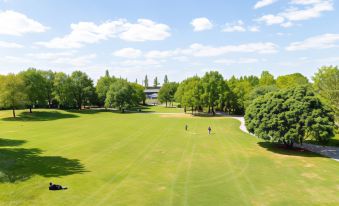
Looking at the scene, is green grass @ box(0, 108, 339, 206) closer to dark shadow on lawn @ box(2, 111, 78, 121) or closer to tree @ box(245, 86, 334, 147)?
tree @ box(245, 86, 334, 147)

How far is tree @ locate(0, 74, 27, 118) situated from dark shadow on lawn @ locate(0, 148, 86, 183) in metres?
44.4

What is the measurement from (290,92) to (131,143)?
2698cm

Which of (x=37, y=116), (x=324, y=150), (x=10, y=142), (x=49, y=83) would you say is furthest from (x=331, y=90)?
(x=49, y=83)

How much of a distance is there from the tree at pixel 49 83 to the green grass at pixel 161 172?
5441 centimetres

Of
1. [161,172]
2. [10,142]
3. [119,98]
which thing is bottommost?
[161,172]

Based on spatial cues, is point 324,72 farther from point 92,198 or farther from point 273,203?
point 92,198

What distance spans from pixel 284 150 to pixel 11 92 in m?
74.5

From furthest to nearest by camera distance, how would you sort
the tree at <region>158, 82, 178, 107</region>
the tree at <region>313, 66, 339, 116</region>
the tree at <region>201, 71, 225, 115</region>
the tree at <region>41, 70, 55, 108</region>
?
the tree at <region>158, 82, 178, 107</region> < the tree at <region>41, 70, 55, 108</region> < the tree at <region>201, 71, 225, 115</region> < the tree at <region>313, 66, 339, 116</region>

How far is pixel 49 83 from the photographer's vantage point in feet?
307

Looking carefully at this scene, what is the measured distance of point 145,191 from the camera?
20672mm

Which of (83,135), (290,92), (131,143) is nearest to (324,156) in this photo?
(290,92)

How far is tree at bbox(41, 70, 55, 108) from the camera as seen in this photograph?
3615 inches

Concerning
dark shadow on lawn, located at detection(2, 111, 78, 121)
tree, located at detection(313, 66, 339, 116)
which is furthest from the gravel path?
dark shadow on lawn, located at detection(2, 111, 78, 121)

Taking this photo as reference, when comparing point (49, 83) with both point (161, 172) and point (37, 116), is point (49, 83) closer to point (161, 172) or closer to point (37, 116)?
point (37, 116)
